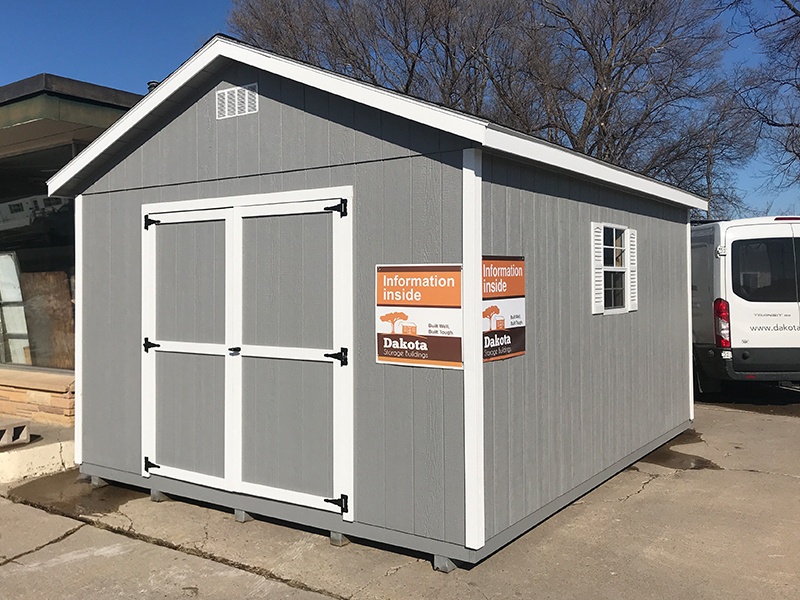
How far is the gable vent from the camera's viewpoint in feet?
18.0

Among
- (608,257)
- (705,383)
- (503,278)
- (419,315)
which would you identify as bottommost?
(705,383)

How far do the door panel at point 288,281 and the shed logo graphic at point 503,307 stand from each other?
1072 mm

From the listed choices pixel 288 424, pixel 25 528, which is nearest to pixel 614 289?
pixel 288 424

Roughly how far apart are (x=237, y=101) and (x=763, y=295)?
22.2 feet

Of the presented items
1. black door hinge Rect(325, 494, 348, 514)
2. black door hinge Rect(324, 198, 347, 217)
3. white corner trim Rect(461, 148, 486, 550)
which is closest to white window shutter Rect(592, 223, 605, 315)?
white corner trim Rect(461, 148, 486, 550)

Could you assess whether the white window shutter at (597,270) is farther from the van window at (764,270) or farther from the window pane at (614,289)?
the van window at (764,270)

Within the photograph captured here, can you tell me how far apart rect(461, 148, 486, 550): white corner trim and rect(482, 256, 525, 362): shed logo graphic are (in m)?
0.13

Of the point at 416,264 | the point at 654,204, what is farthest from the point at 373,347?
the point at 654,204

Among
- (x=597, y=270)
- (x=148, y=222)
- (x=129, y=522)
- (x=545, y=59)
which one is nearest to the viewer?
(x=129, y=522)

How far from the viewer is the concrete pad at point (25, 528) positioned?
5105 mm

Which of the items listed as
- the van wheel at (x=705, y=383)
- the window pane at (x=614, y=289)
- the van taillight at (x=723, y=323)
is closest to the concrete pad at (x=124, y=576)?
the window pane at (x=614, y=289)

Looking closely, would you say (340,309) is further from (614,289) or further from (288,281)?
(614,289)

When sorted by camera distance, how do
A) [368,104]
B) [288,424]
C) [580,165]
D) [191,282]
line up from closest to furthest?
1. [368,104]
2. [288,424]
3. [580,165]
4. [191,282]

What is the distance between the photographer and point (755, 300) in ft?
30.1
